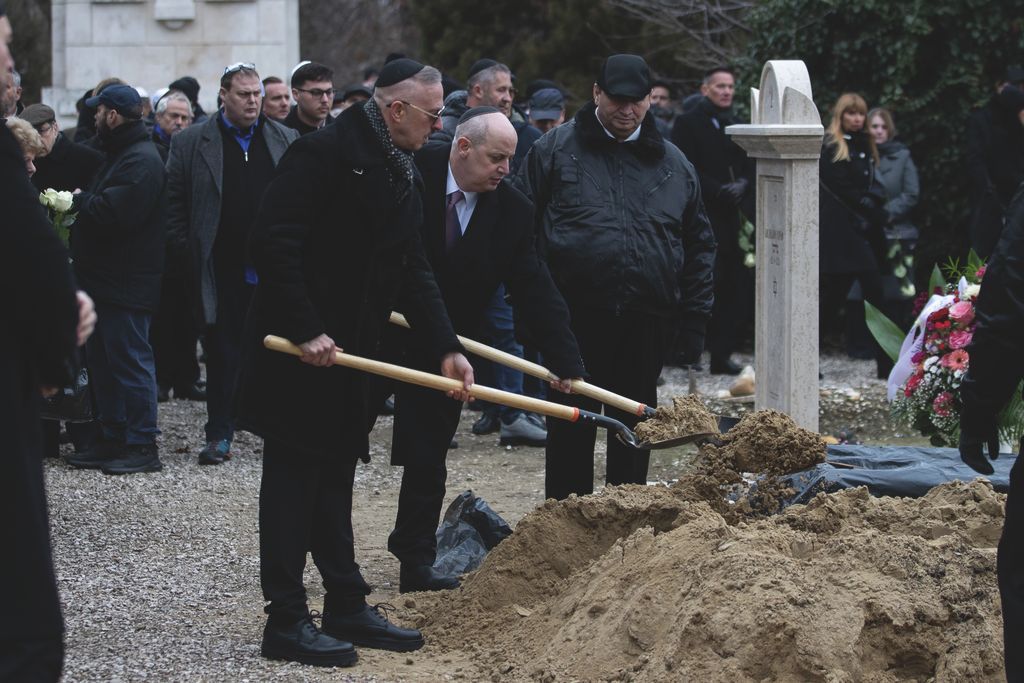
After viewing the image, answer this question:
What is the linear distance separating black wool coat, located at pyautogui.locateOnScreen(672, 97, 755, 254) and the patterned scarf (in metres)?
6.74

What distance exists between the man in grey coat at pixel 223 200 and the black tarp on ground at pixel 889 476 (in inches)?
147

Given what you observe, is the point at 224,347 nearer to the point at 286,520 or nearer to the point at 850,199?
the point at 286,520

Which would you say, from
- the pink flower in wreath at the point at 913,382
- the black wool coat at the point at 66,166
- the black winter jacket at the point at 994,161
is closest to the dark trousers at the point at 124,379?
the black wool coat at the point at 66,166

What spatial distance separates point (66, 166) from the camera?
8.81 m

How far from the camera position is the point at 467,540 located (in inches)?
255

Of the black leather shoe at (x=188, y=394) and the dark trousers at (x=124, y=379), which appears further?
the black leather shoe at (x=188, y=394)

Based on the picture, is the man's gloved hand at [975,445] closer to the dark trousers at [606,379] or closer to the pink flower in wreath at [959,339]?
the dark trousers at [606,379]

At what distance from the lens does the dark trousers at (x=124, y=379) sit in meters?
8.36

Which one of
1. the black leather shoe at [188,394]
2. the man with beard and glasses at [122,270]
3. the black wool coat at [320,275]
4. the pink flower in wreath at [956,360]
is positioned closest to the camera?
the black wool coat at [320,275]

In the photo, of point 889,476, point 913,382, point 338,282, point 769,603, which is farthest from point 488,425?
point 769,603

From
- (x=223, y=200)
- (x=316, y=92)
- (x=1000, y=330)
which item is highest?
(x=316, y=92)

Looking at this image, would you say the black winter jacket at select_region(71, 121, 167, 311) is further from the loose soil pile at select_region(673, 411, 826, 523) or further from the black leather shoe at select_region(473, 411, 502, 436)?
the loose soil pile at select_region(673, 411, 826, 523)

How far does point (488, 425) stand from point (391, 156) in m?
4.85

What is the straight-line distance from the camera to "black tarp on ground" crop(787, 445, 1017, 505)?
5887mm
